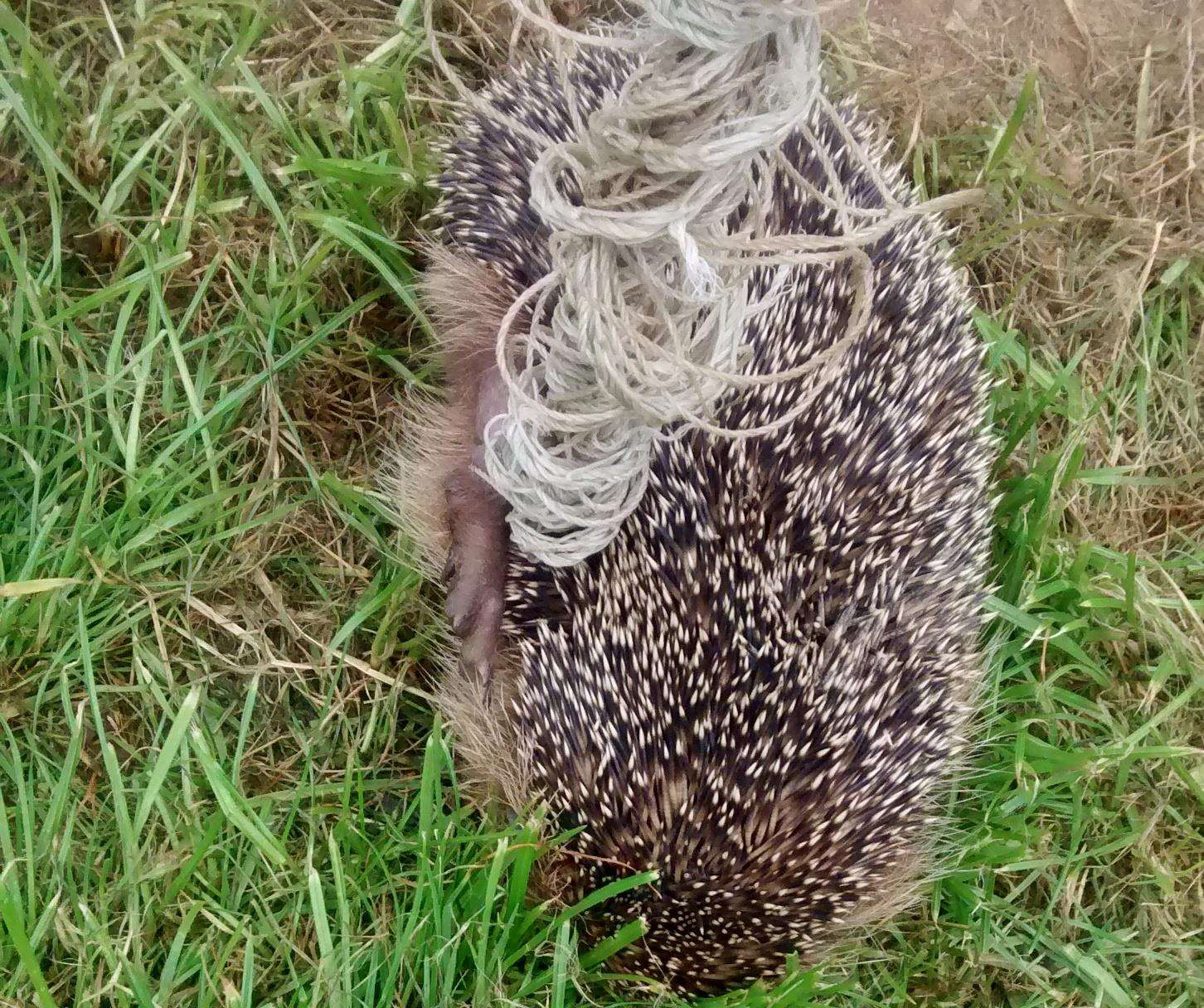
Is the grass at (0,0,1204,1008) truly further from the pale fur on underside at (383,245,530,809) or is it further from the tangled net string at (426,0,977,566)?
the tangled net string at (426,0,977,566)

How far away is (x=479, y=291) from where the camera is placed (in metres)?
2.91

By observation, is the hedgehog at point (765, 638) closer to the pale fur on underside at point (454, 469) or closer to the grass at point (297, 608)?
the pale fur on underside at point (454, 469)

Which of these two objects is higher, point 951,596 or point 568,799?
point 951,596

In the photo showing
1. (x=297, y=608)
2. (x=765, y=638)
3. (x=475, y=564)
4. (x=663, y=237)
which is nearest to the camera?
(x=663, y=237)

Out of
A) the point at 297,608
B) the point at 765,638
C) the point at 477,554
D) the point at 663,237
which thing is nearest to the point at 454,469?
the point at 477,554

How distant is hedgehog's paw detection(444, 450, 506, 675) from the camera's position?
9.69ft

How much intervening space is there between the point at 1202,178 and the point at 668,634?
2827 millimetres

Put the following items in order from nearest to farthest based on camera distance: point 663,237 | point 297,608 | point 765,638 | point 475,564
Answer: point 663,237 < point 765,638 < point 475,564 < point 297,608

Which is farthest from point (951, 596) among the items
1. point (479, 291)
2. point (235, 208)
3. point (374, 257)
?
point (235, 208)

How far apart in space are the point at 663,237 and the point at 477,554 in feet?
4.25

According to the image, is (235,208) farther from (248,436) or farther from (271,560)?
(271,560)

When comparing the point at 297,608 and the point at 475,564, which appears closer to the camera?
the point at 475,564

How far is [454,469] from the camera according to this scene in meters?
3.02

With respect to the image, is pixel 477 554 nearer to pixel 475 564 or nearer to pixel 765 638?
pixel 475 564
